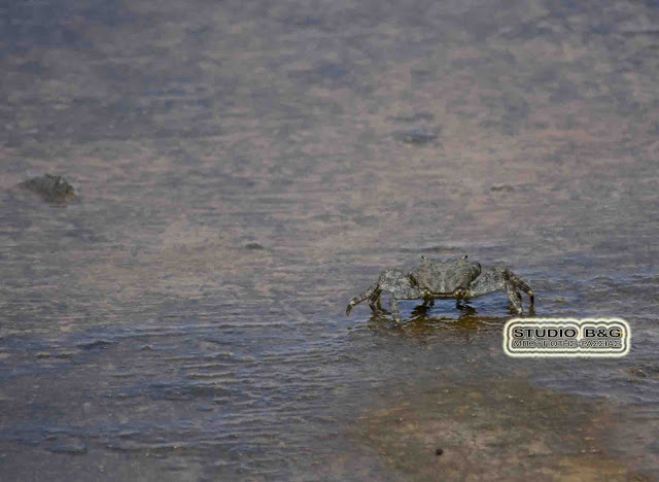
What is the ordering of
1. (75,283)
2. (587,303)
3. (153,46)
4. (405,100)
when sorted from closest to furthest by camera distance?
(587,303) → (75,283) → (405,100) → (153,46)

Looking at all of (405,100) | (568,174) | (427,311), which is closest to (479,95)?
(405,100)

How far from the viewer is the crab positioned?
29.7 ft

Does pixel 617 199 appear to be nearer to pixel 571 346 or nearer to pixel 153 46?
pixel 571 346

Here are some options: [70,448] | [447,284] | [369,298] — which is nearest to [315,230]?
[369,298]

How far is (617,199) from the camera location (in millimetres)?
11102

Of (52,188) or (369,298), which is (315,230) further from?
(52,188)

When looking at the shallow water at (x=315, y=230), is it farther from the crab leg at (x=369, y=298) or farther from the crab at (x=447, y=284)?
the crab at (x=447, y=284)

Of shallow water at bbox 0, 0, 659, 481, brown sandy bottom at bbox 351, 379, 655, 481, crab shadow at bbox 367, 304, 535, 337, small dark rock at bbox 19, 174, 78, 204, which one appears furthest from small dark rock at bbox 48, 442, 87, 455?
small dark rock at bbox 19, 174, 78, 204

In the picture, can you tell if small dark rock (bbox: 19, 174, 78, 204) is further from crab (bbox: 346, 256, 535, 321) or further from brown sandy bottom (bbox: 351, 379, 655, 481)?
brown sandy bottom (bbox: 351, 379, 655, 481)

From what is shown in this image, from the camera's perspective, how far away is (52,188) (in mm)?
11477

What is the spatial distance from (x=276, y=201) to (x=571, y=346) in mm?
3606

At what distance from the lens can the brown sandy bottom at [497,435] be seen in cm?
704

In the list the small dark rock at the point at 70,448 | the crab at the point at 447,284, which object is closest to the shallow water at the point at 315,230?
the small dark rock at the point at 70,448

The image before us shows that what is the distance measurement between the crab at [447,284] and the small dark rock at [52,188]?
3434 mm
